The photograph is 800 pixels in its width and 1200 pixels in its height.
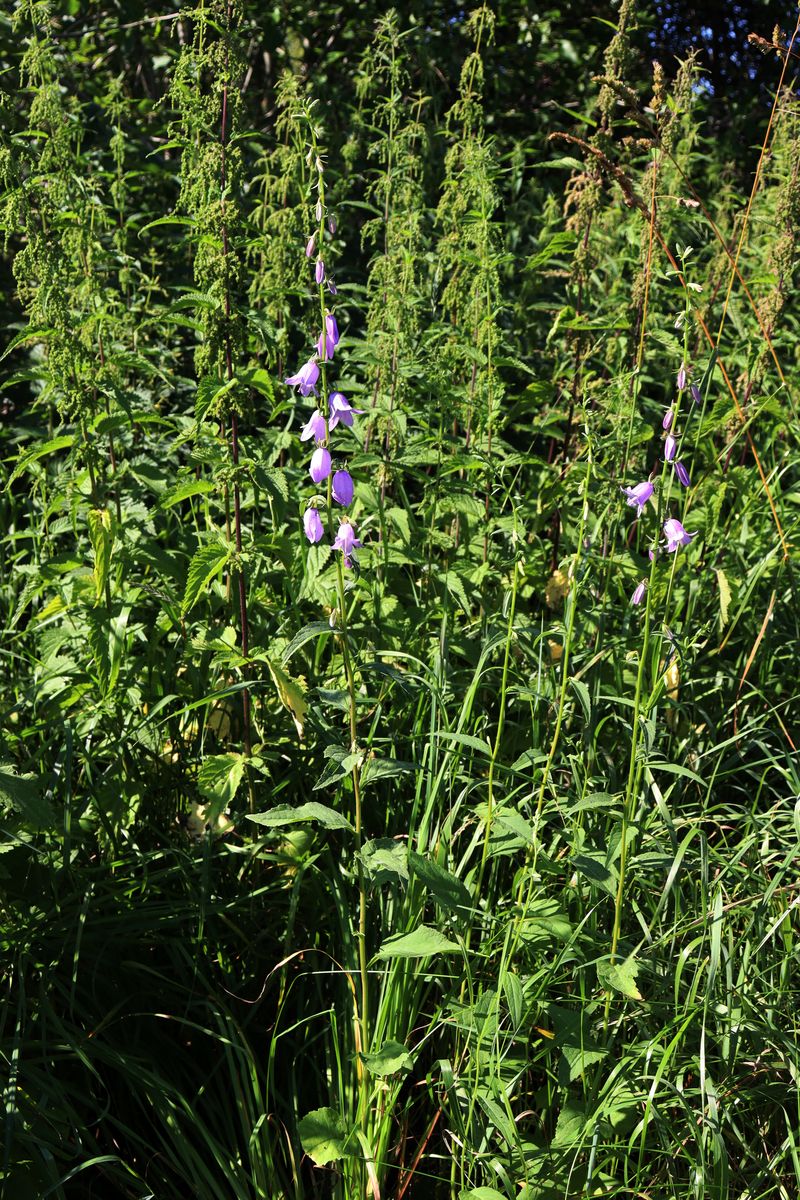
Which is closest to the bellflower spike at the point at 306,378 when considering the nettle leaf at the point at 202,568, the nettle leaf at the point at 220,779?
the nettle leaf at the point at 202,568

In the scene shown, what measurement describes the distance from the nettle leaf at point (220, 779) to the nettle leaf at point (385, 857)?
0.43m

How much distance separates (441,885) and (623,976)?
345 millimetres

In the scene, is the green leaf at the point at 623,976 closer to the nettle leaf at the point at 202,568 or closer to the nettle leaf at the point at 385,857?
the nettle leaf at the point at 385,857

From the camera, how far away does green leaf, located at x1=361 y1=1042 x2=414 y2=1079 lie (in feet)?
6.10

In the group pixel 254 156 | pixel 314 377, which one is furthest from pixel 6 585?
pixel 254 156

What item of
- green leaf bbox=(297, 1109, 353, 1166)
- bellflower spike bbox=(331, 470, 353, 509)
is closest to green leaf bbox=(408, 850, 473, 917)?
green leaf bbox=(297, 1109, 353, 1166)

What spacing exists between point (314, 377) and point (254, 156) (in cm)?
381

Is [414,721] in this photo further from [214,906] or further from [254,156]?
[254,156]

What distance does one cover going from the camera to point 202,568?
2.32 m

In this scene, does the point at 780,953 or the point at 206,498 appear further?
the point at 206,498

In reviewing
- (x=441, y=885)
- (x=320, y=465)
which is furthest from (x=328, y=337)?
(x=441, y=885)

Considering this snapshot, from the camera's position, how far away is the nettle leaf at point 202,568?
231 cm

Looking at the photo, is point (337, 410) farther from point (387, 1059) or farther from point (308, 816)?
point (387, 1059)

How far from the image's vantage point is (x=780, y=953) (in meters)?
2.30
